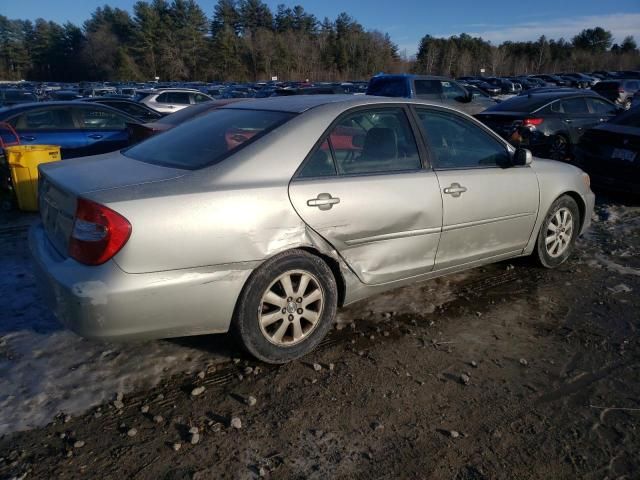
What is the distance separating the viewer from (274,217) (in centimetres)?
293

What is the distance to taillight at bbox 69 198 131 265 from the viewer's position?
2559 millimetres

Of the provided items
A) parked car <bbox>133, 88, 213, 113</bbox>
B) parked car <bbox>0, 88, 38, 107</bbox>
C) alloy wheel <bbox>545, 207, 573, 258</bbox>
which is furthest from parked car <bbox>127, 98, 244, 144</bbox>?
parked car <bbox>0, 88, 38, 107</bbox>

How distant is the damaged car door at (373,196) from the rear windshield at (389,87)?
8105 millimetres

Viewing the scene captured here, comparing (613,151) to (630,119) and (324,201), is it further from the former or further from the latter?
(324,201)

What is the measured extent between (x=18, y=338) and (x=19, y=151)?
3.86m

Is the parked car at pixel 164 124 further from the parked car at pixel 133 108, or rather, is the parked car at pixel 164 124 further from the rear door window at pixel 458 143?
the parked car at pixel 133 108

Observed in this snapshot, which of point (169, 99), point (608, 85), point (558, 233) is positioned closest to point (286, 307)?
point (558, 233)

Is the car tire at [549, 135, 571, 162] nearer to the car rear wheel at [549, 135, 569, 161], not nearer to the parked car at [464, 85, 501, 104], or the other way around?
the car rear wheel at [549, 135, 569, 161]

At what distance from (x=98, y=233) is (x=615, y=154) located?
707 centimetres

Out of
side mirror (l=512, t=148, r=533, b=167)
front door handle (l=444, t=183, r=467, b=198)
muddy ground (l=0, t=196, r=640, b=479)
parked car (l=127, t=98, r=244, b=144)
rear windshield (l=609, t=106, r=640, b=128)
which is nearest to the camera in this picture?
muddy ground (l=0, t=196, r=640, b=479)

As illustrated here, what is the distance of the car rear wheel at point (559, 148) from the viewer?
9.88 meters

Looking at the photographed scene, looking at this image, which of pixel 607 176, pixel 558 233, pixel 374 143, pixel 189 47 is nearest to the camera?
pixel 374 143

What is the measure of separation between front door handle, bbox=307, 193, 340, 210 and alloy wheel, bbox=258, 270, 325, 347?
408 millimetres

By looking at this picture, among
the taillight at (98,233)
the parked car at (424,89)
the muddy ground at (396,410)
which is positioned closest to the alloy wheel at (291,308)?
the muddy ground at (396,410)
